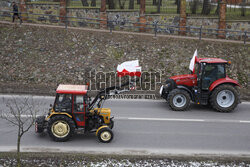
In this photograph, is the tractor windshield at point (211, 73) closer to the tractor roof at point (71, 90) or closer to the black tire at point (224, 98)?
the black tire at point (224, 98)

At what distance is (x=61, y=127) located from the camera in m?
10.0

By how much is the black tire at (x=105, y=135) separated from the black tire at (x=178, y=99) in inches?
173

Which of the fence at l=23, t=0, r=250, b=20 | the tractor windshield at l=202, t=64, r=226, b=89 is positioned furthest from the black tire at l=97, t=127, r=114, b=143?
the fence at l=23, t=0, r=250, b=20

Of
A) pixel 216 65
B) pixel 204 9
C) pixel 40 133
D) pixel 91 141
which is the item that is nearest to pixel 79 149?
pixel 91 141

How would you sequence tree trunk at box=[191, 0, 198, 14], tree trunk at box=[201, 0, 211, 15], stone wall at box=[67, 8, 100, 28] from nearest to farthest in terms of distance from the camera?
stone wall at box=[67, 8, 100, 28] < tree trunk at box=[191, 0, 198, 14] < tree trunk at box=[201, 0, 211, 15]

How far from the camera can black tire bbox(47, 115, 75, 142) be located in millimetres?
9969

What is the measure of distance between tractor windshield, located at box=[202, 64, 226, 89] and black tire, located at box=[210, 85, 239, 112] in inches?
18.0

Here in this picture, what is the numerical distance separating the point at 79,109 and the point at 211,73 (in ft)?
22.0

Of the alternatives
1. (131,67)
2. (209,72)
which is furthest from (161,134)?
(209,72)

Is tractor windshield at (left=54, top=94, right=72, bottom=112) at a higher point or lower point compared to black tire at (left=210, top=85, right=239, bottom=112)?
higher

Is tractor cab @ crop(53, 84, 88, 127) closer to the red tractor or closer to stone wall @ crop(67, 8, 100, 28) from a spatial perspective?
the red tractor

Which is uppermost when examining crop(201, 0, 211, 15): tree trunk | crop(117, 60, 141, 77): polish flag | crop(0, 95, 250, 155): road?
crop(201, 0, 211, 15): tree trunk

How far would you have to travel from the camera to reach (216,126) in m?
12.2

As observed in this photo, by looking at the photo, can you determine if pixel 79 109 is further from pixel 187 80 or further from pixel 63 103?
pixel 187 80
